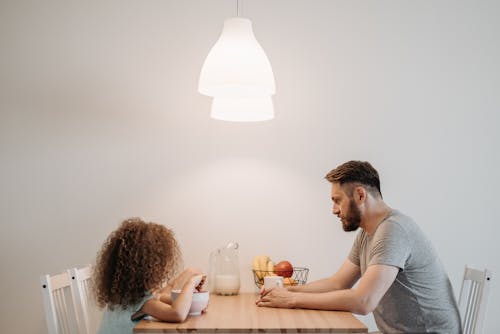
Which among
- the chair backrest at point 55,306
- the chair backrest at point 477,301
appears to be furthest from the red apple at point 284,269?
the chair backrest at point 55,306

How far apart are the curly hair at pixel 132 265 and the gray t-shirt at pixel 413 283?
718 mm

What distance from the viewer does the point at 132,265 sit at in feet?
6.57

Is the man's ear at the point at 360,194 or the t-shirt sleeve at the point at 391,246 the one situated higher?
the man's ear at the point at 360,194

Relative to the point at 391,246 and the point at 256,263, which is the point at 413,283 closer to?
the point at 391,246

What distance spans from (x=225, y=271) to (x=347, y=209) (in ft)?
2.06

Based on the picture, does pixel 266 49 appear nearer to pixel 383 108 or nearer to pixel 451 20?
pixel 383 108

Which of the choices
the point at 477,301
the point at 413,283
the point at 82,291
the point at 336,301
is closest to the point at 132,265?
the point at 82,291

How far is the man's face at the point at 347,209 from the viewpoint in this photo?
2.32m

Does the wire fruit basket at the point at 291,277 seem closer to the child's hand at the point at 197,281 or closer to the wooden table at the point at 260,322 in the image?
the wooden table at the point at 260,322

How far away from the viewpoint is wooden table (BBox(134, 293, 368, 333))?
1.87 m

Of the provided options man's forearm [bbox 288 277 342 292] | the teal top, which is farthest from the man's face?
the teal top

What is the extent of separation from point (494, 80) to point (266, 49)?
1057 millimetres

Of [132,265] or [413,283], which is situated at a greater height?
[132,265]

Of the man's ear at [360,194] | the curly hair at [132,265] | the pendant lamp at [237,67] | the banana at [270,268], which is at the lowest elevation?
the banana at [270,268]
